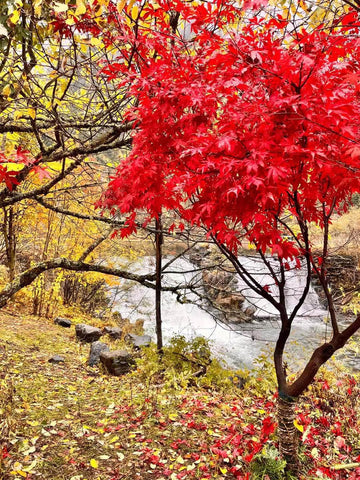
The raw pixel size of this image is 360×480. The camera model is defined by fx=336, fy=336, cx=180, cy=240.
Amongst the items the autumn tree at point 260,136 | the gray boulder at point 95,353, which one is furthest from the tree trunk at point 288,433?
the gray boulder at point 95,353

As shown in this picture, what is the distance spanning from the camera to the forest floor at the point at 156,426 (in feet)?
10.0

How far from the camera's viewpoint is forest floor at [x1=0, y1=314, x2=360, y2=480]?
10.0 ft

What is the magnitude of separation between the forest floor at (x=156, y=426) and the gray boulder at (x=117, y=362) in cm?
24

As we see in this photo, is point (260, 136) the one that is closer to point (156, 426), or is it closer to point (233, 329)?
point (156, 426)

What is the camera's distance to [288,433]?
9.51 feet

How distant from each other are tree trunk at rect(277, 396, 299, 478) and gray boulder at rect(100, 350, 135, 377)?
378 cm

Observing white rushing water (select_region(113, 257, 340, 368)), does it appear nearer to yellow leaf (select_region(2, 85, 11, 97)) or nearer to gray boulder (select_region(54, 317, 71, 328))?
gray boulder (select_region(54, 317, 71, 328))

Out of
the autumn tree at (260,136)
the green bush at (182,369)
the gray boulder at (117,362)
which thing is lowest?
the gray boulder at (117,362)

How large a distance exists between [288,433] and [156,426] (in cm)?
164

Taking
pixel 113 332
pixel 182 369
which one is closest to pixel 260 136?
pixel 182 369

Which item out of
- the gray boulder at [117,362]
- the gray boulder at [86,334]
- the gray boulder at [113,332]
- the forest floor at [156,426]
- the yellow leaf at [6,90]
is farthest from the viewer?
the gray boulder at [113,332]

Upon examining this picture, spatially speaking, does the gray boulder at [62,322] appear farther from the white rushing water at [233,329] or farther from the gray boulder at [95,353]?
the gray boulder at [95,353]

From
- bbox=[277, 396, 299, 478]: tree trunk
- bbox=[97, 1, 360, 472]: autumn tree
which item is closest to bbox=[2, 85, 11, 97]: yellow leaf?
bbox=[97, 1, 360, 472]: autumn tree

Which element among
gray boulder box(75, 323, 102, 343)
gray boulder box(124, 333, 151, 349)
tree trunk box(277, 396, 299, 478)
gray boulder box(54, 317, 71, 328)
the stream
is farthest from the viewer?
gray boulder box(54, 317, 71, 328)
